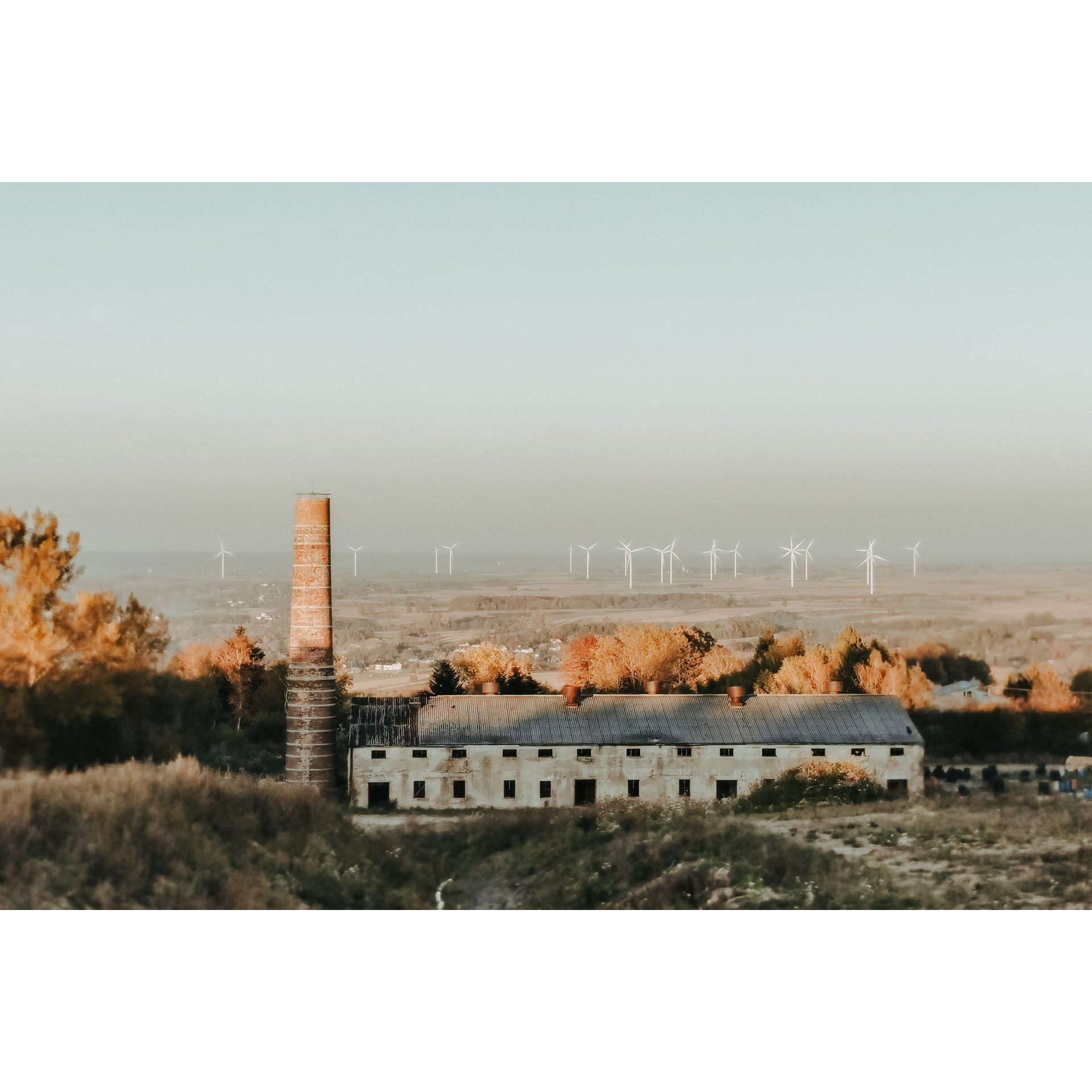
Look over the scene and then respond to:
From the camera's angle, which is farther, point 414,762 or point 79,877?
point 414,762

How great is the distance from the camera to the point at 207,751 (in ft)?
111

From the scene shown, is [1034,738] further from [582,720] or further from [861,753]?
[582,720]

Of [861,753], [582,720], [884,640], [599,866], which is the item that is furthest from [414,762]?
[884,640]

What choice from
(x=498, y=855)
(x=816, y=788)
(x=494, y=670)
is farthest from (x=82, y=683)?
(x=816, y=788)

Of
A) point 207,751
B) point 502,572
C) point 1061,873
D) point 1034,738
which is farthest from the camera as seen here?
point 502,572

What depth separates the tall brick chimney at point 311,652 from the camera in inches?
1129

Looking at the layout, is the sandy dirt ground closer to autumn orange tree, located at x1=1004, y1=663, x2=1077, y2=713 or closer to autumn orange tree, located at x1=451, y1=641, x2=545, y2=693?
autumn orange tree, located at x1=451, y1=641, x2=545, y2=693

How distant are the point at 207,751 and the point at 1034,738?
25.3 m

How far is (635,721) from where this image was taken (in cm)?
2967

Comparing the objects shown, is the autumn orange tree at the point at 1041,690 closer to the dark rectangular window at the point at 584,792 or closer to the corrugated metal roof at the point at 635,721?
the corrugated metal roof at the point at 635,721

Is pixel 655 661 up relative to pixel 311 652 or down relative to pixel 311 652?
down

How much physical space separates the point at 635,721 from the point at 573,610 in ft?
144

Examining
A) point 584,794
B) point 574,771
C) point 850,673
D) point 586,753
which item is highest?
point 850,673

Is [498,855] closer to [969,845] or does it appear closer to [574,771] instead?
[574,771]
